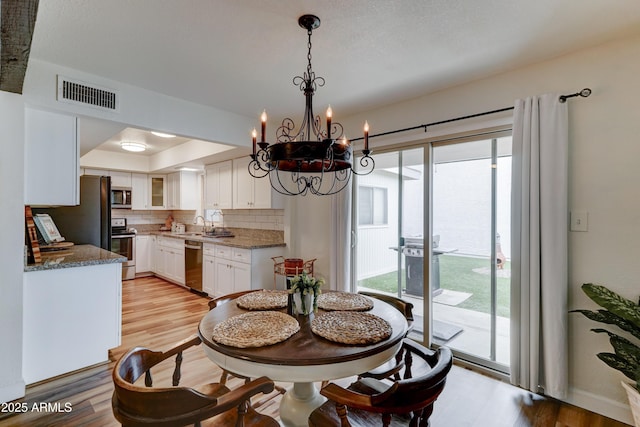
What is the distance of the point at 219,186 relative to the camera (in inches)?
198

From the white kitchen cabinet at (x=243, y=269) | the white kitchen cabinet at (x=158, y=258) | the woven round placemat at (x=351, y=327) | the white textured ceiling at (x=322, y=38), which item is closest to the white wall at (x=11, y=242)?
the white textured ceiling at (x=322, y=38)

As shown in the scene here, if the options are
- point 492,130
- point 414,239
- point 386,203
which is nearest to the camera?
point 492,130

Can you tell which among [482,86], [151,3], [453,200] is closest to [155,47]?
[151,3]

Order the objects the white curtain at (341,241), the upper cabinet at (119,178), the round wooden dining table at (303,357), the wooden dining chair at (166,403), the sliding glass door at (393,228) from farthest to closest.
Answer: the upper cabinet at (119,178), the white curtain at (341,241), the sliding glass door at (393,228), the round wooden dining table at (303,357), the wooden dining chair at (166,403)

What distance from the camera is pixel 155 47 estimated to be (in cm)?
207

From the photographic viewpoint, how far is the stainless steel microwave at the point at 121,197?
5.78 meters

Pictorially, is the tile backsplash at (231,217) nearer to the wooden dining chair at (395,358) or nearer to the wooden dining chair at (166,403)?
the wooden dining chair at (395,358)

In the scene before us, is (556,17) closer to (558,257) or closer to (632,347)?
(558,257)

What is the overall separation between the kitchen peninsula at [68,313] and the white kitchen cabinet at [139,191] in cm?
368

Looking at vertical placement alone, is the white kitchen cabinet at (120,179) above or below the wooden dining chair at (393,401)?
above

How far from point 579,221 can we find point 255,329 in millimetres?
2297

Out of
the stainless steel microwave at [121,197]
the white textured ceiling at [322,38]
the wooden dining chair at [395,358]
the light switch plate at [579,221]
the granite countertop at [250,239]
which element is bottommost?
the wooden dining chair at [395,358]

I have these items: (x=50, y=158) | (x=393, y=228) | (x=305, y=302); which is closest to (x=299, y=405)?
(x=305, y=302)

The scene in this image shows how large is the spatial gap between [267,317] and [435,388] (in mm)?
892
